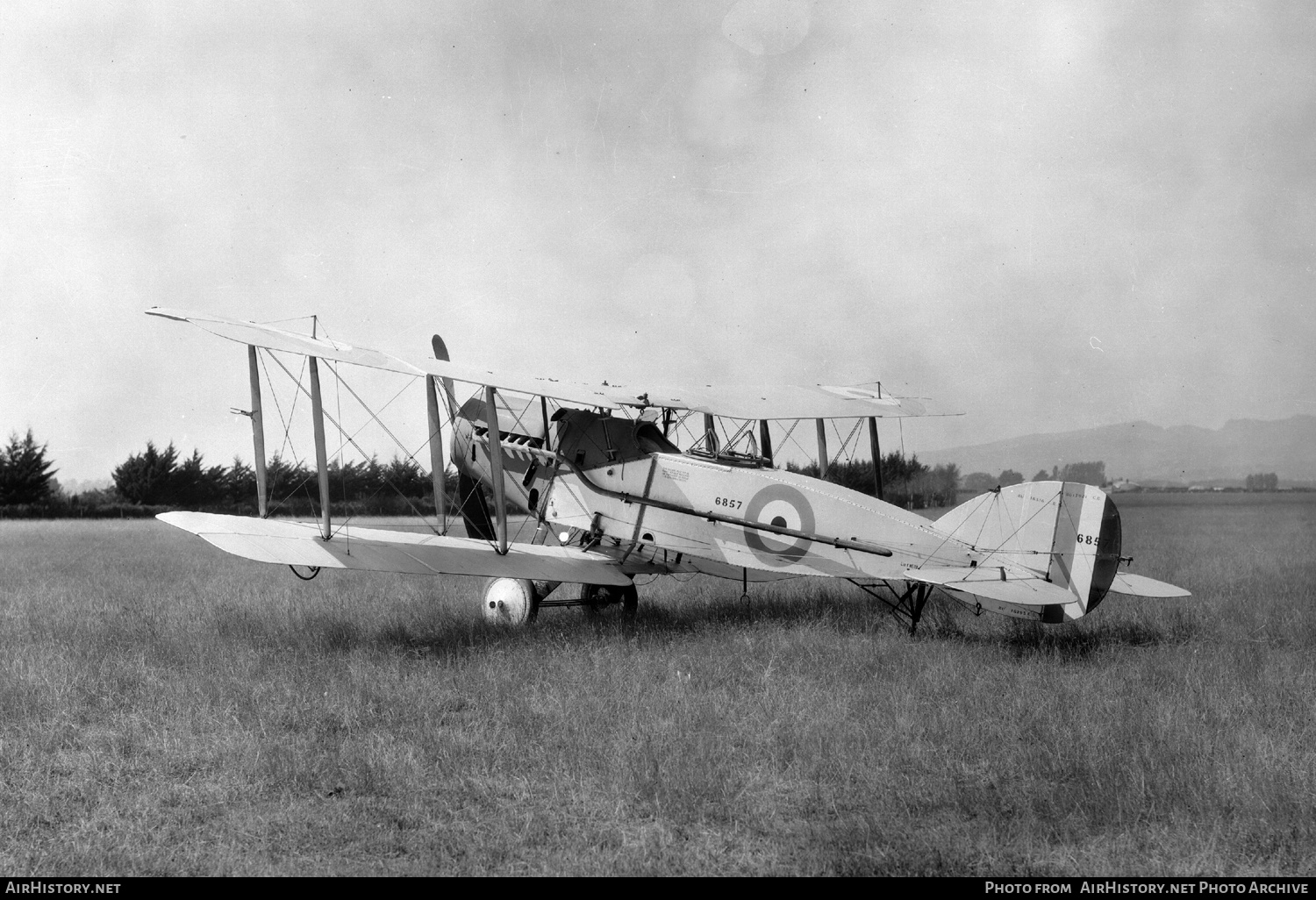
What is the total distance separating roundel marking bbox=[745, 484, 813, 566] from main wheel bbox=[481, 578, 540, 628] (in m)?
2.41

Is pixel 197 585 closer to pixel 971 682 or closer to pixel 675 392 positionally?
pixel 675 392

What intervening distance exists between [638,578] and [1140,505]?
2059cm

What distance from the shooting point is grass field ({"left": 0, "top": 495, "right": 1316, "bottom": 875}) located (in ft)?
13.9

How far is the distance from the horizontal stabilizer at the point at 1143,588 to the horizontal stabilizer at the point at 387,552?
5037mm

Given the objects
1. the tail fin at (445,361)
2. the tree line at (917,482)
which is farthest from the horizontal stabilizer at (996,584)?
the tree line at (917,482)

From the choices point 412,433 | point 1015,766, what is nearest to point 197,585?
point 412,433

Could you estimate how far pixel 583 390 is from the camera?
31.7ft

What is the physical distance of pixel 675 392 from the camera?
10227 mm

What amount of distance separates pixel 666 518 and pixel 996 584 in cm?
343

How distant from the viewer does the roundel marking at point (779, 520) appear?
930 centimetres

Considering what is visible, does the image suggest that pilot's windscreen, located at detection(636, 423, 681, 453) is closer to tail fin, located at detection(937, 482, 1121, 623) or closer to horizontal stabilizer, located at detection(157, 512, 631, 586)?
horizontal stabilizer, located at detection(157, 512, 631, 586)

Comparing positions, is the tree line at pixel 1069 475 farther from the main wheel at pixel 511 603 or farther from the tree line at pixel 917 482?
the main wheel at pixel 511 603

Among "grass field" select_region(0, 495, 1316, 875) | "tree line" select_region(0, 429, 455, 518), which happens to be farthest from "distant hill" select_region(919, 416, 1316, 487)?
"tree line" select_region(0, 429, 455, 518)
